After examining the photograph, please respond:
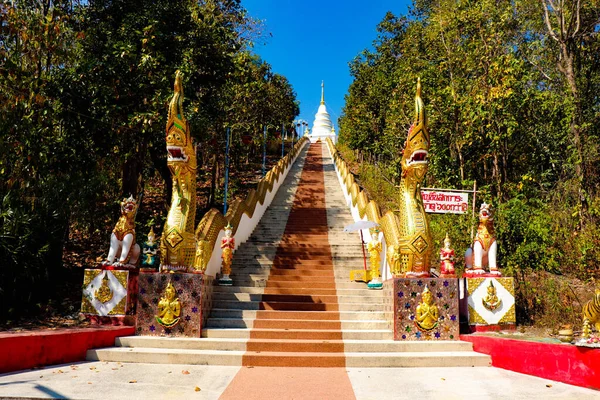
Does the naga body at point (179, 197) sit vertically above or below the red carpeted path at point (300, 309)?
above

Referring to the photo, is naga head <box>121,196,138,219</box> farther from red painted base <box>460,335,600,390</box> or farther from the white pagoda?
the white pagoda

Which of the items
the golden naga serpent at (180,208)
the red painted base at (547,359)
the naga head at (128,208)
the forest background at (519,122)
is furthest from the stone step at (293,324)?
the forest background at (519,122)

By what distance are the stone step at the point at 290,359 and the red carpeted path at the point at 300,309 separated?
13 mm

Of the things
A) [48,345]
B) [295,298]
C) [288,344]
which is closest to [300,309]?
[295,298]

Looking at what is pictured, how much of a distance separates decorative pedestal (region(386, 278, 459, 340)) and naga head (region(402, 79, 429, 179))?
1.76m

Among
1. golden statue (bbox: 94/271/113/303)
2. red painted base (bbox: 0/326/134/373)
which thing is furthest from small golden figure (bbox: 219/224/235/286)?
red painted base (bbox: 0/326/134/373)

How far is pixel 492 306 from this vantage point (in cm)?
655

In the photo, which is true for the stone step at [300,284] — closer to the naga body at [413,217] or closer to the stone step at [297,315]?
the stone step at [297,315]

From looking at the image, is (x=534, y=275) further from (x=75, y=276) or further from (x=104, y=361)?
(x=75, y=276)

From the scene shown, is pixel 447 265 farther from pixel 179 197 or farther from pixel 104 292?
pixel 104 292

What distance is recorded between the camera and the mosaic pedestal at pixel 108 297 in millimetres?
6660

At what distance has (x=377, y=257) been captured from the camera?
8.28m

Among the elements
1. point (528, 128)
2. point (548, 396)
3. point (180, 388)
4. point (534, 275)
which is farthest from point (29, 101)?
point (528, 128)

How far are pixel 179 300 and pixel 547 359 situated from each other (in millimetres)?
4838
